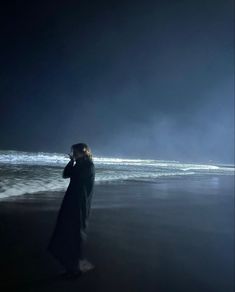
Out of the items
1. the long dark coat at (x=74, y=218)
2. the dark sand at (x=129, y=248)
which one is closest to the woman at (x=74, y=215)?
the long dark coat at (x=74, y=218)

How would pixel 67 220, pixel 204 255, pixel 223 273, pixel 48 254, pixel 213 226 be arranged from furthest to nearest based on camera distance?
pixel 213 226 → pixel 204 255 → pixel 48 254 → pixel 223 273 → pixel 67 220

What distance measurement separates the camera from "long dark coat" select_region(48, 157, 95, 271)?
5.49m

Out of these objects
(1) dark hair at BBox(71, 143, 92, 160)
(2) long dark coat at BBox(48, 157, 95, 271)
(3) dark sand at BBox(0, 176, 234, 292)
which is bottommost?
(3) dark sand at BBox(0, 176, 234, 292)

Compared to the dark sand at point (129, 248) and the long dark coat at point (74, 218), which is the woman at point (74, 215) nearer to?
the long dark coat at point (74, 218)

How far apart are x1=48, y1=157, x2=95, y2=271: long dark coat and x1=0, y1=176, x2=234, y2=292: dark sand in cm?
32

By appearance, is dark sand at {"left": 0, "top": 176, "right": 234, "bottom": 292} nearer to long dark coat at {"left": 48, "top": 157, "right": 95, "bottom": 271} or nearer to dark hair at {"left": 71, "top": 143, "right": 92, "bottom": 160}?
long dark coat at {"left": 48, "top": 157, "right": 95, "bottom": 271}

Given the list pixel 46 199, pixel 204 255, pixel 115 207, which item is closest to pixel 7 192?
pixel 46 199

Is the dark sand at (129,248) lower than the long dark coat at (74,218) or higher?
lower

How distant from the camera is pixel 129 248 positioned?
24.0 feet

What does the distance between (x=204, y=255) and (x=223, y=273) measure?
36.8 inches

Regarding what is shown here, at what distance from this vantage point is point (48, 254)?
21.4ft

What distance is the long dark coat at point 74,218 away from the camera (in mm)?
5488

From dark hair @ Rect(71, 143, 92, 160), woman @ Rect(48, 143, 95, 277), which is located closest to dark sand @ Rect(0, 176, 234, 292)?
woman @ Rect(48, 143, 95, 277)

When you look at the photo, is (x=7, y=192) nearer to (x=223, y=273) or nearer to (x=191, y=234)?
(x=191, y=234)
